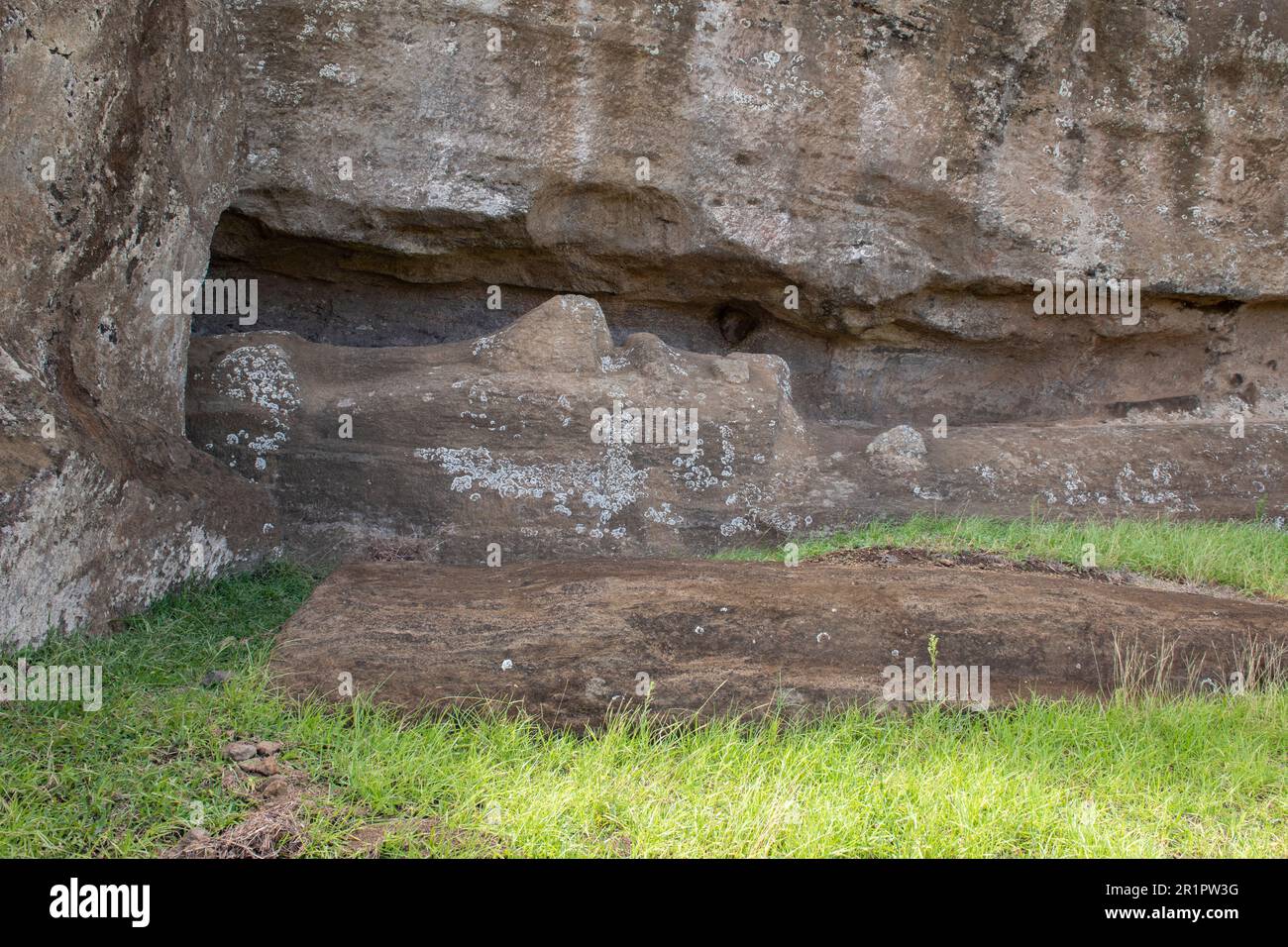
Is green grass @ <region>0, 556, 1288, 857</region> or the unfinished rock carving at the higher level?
the unfinished rock carving

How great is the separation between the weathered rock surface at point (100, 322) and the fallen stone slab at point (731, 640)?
Answer: 2.92 ft

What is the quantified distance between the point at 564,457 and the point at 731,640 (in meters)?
2.77

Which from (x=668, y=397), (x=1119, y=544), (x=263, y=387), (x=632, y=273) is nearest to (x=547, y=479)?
(x=668, y=397)

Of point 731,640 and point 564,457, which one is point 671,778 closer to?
point 731,640

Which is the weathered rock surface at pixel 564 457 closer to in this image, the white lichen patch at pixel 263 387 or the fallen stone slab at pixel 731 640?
the white lichen patch at pixel 263 387

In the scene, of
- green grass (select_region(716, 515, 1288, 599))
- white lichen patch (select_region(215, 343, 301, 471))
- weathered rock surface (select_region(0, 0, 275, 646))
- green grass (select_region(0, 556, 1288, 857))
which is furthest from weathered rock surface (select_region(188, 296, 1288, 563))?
green grass (select_region(0, 556, 1288, 857))

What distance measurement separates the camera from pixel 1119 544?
20.8 feet

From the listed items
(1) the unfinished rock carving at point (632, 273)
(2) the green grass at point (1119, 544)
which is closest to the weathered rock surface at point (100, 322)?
(1) the unfinished rock carving at point (632, 273)

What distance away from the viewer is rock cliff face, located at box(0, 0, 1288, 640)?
21.5ft

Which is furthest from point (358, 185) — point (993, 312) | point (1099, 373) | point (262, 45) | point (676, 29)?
point (1099, 373)

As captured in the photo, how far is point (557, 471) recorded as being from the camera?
670cm

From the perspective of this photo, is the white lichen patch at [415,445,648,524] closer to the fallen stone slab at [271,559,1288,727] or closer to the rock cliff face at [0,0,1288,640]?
the rock cliff face at [0,0,1288,640]

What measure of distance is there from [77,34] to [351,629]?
111 inches

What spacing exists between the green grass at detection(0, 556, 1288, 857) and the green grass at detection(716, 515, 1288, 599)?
2.05m
